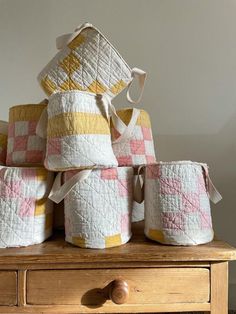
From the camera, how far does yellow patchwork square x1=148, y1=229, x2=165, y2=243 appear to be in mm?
767

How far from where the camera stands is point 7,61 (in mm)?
1278

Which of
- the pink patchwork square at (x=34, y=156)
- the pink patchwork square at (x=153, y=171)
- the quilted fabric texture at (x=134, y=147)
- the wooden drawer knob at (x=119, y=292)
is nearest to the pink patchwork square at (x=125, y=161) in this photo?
the quilted fabric texture at (x=134, y=147)

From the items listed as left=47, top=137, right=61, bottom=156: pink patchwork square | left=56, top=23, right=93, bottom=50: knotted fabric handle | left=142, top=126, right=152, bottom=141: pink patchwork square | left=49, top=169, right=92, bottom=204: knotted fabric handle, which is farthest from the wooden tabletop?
left=56, top=23, right=93, bottom=50: knotted fabric handle

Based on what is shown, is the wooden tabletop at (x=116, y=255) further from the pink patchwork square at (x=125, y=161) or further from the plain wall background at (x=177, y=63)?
the plain wall background at (x=177, y=63)

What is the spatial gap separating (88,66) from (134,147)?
0.86 ft

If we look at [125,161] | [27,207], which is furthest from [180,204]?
[27,207]

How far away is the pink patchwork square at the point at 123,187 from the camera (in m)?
0.78

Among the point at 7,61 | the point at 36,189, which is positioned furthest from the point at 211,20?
the point at 36,189

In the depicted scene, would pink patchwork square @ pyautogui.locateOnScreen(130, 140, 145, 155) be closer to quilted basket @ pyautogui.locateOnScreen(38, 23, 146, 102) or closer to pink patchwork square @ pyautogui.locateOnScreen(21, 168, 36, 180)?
quilted basket @ pyautogui.locateOnScreen(38, 23, 146, 102)

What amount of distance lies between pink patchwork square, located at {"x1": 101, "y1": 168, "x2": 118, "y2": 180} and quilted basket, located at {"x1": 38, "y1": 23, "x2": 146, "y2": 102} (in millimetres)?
215

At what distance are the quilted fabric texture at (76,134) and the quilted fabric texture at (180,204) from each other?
0.43ft

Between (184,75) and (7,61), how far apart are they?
705 millimetres

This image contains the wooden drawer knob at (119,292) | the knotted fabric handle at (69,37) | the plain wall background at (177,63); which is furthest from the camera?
the plain wall background at (177,63)

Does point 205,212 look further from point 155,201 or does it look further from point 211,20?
point 211,20
